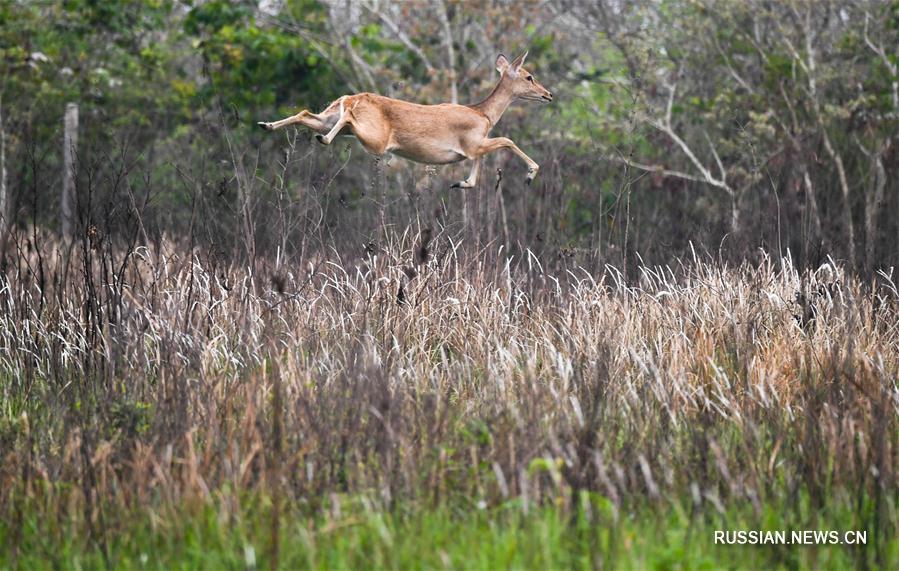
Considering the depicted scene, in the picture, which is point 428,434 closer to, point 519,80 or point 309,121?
point 309,121

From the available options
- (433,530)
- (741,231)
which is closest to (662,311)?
(741,231)

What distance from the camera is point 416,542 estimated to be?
4074 mm

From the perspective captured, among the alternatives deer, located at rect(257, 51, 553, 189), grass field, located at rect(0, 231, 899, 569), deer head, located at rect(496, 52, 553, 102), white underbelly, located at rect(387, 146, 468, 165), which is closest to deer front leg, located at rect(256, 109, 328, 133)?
deer, located at rect(257, 51, 553, 189)

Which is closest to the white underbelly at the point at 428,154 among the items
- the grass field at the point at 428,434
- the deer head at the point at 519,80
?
the deer head at the point at 519,80

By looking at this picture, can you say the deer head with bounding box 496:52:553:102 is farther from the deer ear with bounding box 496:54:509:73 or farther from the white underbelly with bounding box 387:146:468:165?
the white underbelly with bounding box 387:146:468:165

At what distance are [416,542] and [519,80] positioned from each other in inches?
236

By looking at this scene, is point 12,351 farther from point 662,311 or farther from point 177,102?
point 177,102

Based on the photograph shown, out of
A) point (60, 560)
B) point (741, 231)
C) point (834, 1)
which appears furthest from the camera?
point (834, 1)

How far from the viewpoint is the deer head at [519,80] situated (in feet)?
31.0

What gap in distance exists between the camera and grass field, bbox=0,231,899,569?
415 centimetres

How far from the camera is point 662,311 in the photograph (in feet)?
25.0

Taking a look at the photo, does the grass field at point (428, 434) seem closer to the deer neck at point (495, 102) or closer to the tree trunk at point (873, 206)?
the tree trunk at point (873, 206)

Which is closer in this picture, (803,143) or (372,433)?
(372,433)

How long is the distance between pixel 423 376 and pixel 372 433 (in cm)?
107
